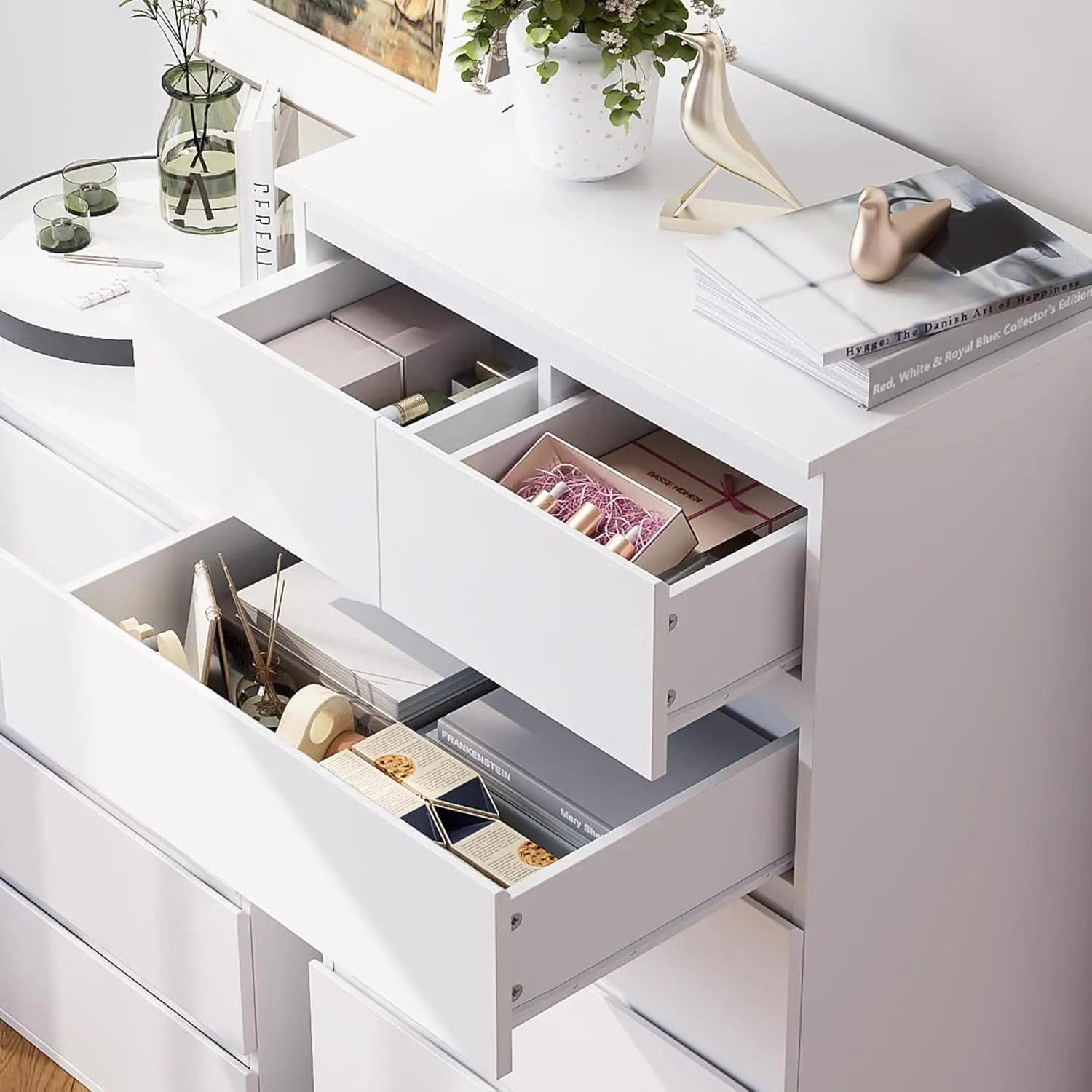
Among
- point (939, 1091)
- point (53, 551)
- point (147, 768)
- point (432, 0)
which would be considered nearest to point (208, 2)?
point (432, 0)

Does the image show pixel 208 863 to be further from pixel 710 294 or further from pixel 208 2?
pixel 208 2

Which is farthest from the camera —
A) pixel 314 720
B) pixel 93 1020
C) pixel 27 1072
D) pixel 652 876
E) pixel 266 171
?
pixel 27 1072

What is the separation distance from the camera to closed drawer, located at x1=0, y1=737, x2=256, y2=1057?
1.93m

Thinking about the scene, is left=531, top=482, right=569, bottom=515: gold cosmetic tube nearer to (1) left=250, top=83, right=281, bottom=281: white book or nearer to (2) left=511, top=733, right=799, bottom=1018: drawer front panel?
(2) left=511, top=733, right=799, bottom=1018: drawer front panel

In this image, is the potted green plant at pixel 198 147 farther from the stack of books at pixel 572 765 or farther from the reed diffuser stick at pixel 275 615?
the stack of books at pixel 572 765

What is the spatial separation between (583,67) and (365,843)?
1.92 ft

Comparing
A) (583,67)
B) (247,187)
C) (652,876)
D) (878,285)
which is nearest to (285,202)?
(247,187)

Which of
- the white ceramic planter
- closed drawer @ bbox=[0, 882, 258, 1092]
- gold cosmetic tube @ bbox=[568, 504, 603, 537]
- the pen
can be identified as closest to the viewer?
gold cosmetic tube @ bbox=[568, 504, 603, 537]

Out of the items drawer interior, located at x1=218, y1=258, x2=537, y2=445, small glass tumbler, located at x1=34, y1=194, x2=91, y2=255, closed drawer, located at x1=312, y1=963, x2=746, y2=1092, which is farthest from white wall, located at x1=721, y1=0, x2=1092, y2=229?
small glass tumbler, located at x1=34, y1=194, x2=91, y2=255

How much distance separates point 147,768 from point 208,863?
90 mm

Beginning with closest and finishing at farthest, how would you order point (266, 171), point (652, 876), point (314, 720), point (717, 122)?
point (652, 876), point (717, 122), point (314, 720), point (266, 171)

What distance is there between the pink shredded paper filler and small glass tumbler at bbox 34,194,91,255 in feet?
3.20

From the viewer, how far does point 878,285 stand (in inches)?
53.9

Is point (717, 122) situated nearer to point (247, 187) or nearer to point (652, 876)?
point (652, 876)
